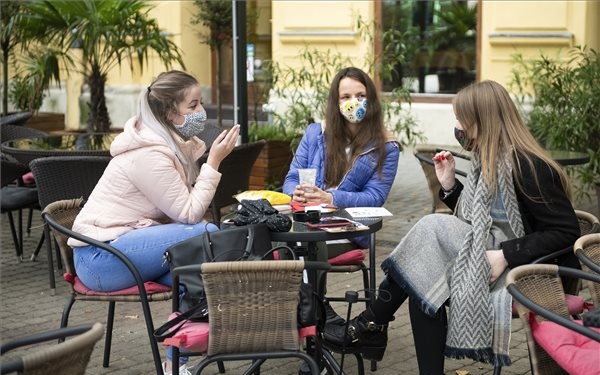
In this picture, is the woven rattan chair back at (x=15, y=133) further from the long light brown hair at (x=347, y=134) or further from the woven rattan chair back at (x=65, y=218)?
the long light brown hair at (x=347, y=134)

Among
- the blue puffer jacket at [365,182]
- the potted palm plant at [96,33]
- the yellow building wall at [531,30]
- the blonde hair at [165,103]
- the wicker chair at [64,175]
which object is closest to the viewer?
the blonde hair at [165,103]

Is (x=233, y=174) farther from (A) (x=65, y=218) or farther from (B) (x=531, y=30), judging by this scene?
(B) (x=531, y=30)

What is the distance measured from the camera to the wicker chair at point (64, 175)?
6.16 m

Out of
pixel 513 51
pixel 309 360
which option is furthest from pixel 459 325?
pixel 513 51

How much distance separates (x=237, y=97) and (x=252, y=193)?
12.5ft

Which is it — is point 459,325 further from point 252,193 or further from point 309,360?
point 252,193

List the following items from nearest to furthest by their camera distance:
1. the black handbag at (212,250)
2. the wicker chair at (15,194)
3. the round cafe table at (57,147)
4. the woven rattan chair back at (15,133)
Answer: the black handbag at (212,250) < the round cafe table at (57,147) < the wicker chair at (15,194) < the woven rattan chair back at (15,133)

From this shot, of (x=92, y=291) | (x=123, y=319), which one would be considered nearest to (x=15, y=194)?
(x=123, y=319)

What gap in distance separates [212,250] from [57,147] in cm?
330

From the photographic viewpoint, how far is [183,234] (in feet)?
14.6

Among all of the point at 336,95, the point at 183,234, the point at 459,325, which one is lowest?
the point at 459,325

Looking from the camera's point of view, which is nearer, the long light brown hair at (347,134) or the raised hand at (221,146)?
the raised hand at (221,146)

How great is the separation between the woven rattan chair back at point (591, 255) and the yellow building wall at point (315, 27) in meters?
9.98

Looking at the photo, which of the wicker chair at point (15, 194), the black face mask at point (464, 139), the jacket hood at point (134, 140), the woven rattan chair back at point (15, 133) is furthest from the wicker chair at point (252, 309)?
the woven rattan chair back at point (15, 133)
